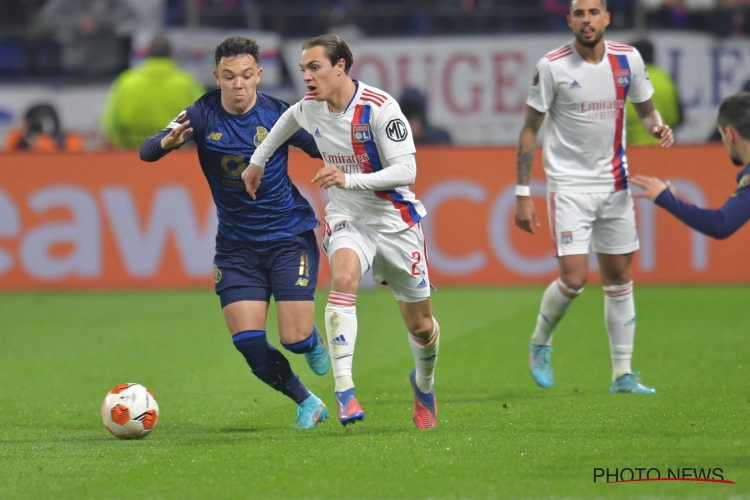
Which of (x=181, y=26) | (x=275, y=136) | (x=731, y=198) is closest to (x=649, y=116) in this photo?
(x=731, y=198)

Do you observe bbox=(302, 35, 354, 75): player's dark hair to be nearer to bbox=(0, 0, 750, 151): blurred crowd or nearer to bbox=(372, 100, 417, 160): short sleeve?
bbox=(372, 100, 417, 160): short sleeve

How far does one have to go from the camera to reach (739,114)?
5.78 meters

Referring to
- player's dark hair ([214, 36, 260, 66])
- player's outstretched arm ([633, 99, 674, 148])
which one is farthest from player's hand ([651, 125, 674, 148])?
player's dark hair ([214, 36, 260, 66])

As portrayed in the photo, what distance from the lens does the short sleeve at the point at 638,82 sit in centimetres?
768

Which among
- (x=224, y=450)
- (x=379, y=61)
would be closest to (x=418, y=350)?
(x=224, y=450)

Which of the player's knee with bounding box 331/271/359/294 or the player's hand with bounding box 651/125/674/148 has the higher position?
the player's hand with bounding box 651/125/674/148

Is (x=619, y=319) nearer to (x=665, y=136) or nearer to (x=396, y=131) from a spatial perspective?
(x=665, y=136)

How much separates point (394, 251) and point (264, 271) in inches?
34.7

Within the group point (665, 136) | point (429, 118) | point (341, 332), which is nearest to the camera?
point (341, 332)

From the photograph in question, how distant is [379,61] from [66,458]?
10.9 meters

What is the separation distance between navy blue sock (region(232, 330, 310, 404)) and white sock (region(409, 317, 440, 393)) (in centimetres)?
68

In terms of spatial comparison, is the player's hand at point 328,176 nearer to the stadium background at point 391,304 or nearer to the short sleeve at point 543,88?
the stadium background at point 391,304

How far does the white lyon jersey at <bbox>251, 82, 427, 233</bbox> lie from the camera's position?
621 centimetres

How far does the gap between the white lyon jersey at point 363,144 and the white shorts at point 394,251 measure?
46mm
